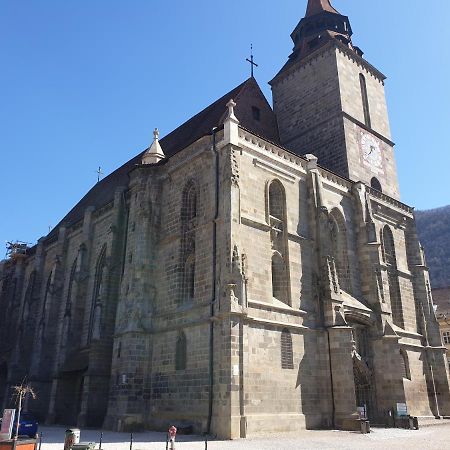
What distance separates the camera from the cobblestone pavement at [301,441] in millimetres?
13047

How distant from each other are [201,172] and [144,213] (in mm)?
3598

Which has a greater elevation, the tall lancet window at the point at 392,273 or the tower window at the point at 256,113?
the tower window at the point at 256,113

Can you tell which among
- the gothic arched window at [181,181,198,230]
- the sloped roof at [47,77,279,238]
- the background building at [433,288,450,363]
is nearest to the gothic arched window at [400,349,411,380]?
the gothic arched window at [181,181,198,230]

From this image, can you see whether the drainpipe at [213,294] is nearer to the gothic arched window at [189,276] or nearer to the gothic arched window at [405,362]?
the gothic arched window at [189,276]

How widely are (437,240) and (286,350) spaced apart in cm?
10567

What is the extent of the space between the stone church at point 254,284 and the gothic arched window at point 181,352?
0.17 feet

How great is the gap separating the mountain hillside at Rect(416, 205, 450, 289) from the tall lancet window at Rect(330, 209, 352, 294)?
77.8 meters

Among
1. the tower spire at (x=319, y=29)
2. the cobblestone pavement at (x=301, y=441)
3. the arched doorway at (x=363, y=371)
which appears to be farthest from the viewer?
the tower spire at (x=319, y=29)

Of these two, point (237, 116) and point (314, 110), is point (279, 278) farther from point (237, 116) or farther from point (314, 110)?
point (314, 110)

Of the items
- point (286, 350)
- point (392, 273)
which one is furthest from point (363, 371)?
point (392, 273)

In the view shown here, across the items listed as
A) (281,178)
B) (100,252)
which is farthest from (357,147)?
(100,252)

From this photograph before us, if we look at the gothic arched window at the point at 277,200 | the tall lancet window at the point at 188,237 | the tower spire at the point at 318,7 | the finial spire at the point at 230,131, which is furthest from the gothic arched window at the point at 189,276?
the tower spire at the point at 318,7

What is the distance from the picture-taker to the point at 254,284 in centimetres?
1822

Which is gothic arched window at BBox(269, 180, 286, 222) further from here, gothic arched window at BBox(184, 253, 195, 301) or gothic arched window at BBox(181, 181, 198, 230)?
gothic arched window at BBox(184, 253, 195, 301)
